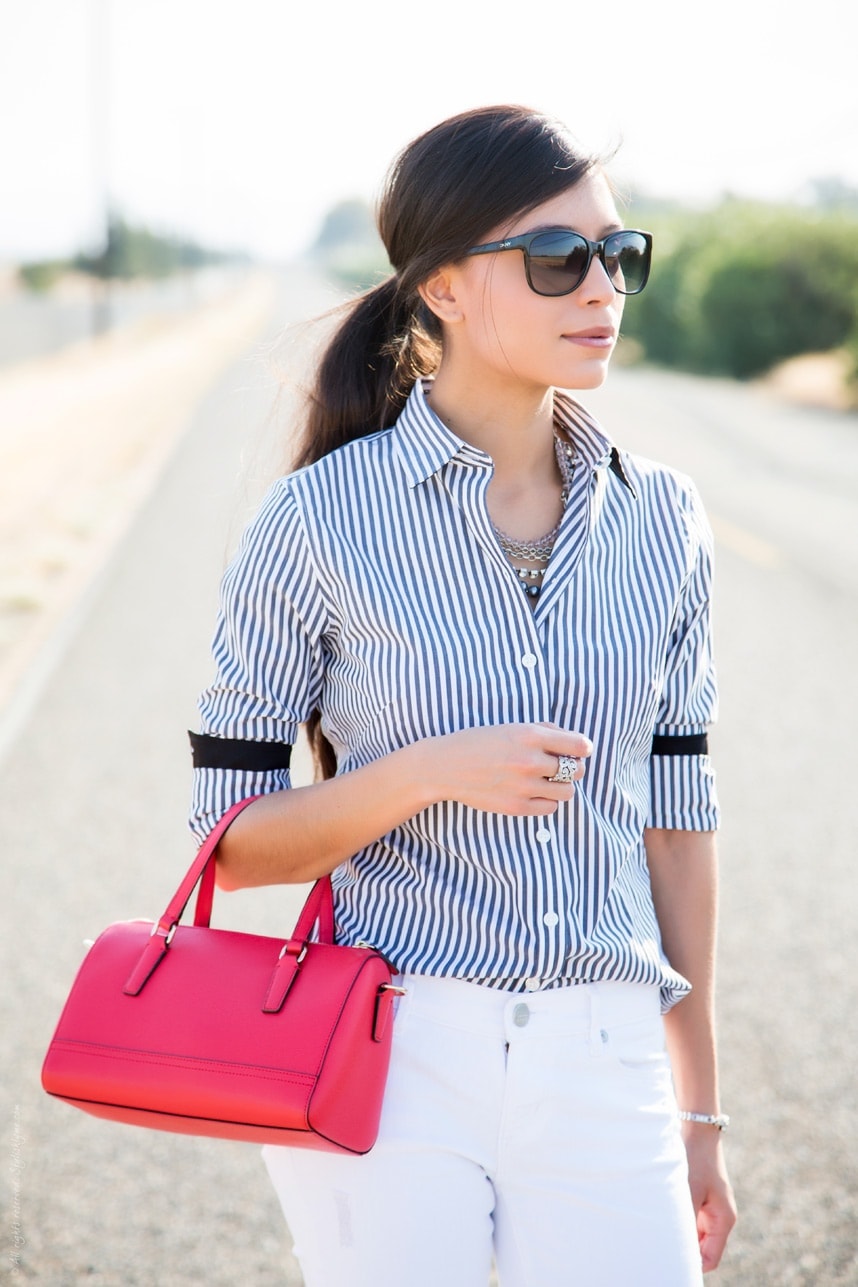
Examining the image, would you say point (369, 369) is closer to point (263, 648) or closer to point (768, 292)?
point (263, 648)

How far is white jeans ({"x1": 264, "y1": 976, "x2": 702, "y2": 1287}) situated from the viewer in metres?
1.53

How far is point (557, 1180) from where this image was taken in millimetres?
1562

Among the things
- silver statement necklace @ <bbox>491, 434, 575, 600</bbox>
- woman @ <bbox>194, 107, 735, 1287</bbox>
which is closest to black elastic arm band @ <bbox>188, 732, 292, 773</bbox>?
woman @ <bbox>194, 107, 735, 1287</bbox>

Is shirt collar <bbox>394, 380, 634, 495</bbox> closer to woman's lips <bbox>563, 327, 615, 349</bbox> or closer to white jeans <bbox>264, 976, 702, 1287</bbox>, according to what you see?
woman's lips <bbox>563, 327, 615, 349</bbox>

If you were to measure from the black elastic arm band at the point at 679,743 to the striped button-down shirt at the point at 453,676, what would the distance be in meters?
0.09

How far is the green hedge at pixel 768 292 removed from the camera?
85.3 ft

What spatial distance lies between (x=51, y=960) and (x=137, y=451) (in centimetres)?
1297

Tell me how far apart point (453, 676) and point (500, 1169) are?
1.98 feet

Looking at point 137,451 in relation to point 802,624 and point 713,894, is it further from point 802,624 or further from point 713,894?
point 713,894

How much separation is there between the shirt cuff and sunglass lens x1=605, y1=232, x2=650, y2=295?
2.20 ft

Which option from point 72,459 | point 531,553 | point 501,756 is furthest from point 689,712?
point 72,459

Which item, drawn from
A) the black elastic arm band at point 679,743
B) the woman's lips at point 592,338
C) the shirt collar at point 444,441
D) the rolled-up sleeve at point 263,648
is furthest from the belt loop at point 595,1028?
the woman's lips at point 592,338

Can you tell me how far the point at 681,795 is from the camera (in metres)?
1.86

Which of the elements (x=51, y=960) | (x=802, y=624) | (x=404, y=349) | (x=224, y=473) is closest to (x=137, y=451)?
(x=224, y=473)
